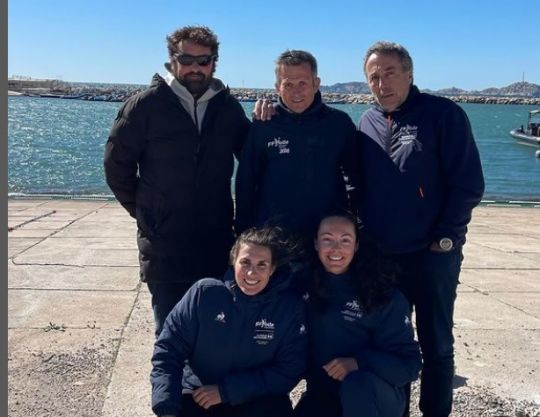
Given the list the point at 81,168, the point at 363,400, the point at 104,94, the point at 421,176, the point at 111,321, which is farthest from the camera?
the point at 104,94

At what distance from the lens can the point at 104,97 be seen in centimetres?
13912

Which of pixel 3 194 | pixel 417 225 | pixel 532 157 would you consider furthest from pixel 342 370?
pixel 532 157

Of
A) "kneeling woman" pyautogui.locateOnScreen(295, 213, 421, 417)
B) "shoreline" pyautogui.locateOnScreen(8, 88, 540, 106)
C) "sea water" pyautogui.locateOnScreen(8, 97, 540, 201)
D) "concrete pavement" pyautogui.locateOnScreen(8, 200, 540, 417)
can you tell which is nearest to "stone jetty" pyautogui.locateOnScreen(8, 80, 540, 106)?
"shoreline" pyautogui.locateOnScreen(8, 88, 540, 106)

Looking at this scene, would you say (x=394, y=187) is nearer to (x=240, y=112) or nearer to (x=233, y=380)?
(x=240, y=112)

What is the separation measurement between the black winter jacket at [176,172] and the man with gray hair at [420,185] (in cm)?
74

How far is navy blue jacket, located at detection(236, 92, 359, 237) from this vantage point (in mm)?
3404

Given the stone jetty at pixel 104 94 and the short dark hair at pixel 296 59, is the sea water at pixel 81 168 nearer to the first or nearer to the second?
the short dark hair at pixel 296 59

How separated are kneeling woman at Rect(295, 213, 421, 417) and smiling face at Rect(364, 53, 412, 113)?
2.14 ft

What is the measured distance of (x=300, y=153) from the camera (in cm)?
339

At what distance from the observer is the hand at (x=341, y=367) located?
10.4ft

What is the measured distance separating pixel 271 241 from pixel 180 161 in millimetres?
681

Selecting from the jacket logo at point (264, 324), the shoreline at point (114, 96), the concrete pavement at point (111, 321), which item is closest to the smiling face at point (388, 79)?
the jacket logo at point (264, 324)

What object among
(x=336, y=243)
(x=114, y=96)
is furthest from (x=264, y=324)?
(x=114, y=96)

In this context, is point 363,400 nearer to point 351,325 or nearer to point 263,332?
point 351,325
